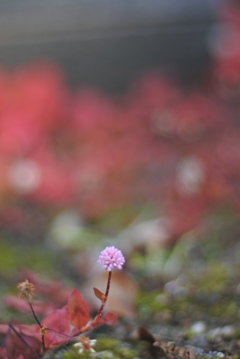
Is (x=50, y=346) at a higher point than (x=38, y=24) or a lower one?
lower

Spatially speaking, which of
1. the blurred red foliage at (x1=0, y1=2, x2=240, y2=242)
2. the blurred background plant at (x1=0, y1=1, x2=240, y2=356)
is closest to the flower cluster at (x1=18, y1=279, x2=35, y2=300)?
the blurred background plant at (x1=0, y1=1, x2=240, y2=356)

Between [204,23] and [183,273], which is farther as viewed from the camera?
[204,23]

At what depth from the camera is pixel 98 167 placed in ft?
6.89

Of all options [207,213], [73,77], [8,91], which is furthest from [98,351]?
[73,77]

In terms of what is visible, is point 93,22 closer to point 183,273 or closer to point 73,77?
point 73,77

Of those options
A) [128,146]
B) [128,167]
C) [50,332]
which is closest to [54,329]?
[50,332]

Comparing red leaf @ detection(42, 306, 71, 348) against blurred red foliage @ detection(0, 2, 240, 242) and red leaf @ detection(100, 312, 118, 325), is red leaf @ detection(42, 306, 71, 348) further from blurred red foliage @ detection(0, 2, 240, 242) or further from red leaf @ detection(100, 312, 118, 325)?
blurred red foliage @ detection(0, 2, 240, 242)

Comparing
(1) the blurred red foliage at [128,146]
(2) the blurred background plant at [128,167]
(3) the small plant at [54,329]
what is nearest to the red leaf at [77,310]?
(3) the small plant at [54,329]

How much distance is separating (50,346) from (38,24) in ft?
8.99

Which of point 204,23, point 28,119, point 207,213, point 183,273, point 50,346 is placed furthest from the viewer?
point 204,23

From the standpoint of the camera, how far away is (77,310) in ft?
2.13

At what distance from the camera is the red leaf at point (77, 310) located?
645 millimetres

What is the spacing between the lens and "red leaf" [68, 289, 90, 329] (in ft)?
2.12

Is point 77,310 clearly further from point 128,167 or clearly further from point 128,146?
point 128,146
